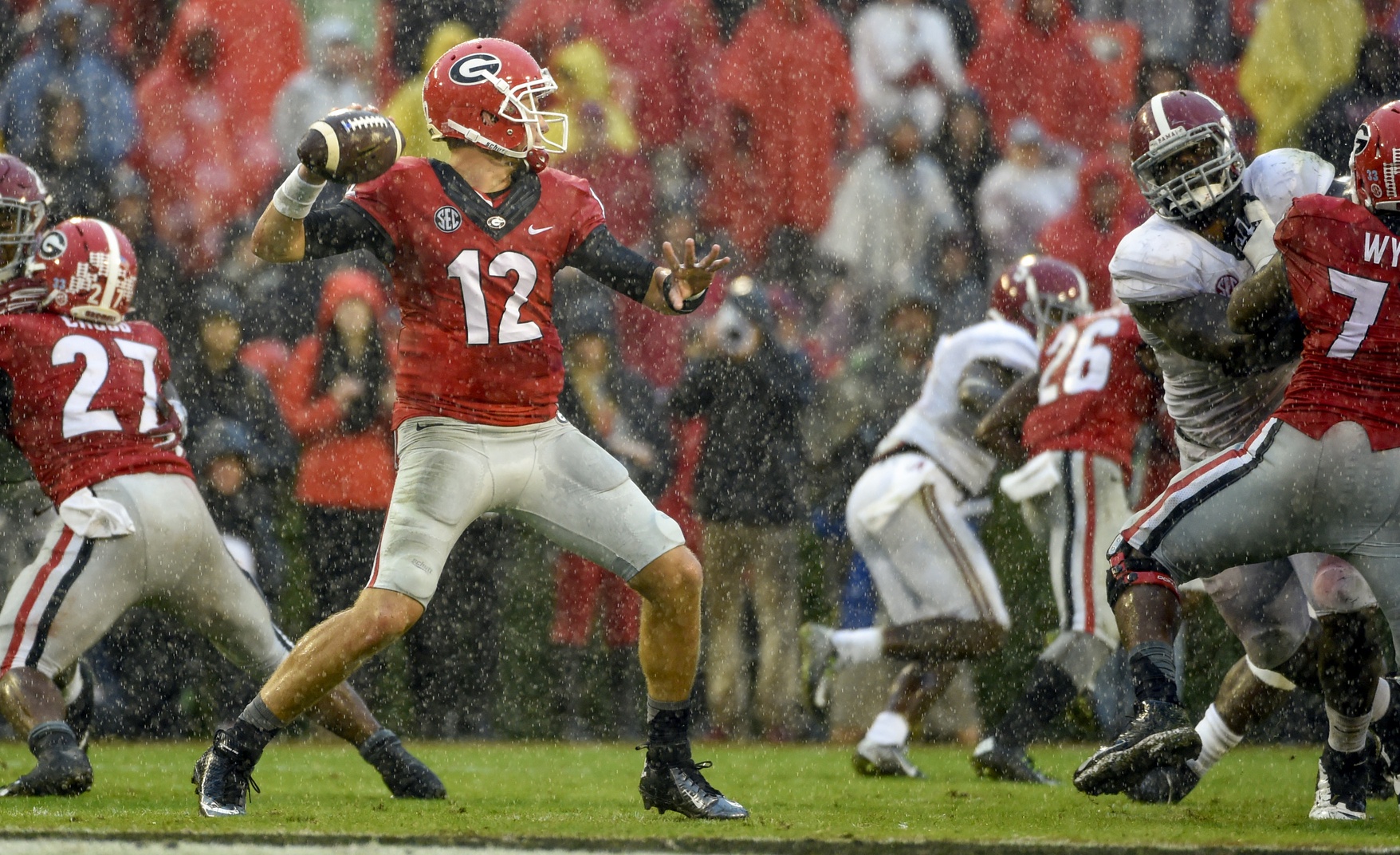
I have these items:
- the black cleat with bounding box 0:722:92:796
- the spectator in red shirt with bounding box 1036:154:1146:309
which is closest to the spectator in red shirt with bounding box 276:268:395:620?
the black cleat with bounding box 0:722:92:796

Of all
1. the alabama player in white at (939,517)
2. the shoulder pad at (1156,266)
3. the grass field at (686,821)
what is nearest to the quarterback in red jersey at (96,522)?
the grass field at (686,821)

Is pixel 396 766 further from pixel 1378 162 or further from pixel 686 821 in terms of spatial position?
pixel 1378 162

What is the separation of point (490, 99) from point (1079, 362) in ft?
9.19

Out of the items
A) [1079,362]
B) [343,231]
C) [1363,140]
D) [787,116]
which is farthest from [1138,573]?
[787,116]

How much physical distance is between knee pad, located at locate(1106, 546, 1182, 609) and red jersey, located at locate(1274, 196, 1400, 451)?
1.87 ft

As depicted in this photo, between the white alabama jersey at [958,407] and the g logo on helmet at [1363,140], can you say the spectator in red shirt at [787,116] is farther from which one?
the g logo on helmet at [1363,140]

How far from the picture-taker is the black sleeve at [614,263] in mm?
5336

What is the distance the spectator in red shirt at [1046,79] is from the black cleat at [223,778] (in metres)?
6.90

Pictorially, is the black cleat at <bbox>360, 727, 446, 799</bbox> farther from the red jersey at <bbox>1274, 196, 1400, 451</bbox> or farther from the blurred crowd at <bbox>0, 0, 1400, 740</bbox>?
the blurred crowd at <bbox>0, 0, 1400, 740</bbox>

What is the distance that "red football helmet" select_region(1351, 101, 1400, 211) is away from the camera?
15.5ft

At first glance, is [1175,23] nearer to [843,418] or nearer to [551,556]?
[843,418]

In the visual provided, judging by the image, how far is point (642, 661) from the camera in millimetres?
5266

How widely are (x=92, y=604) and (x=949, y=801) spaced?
9.07 feet

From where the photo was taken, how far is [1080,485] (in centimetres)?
707
